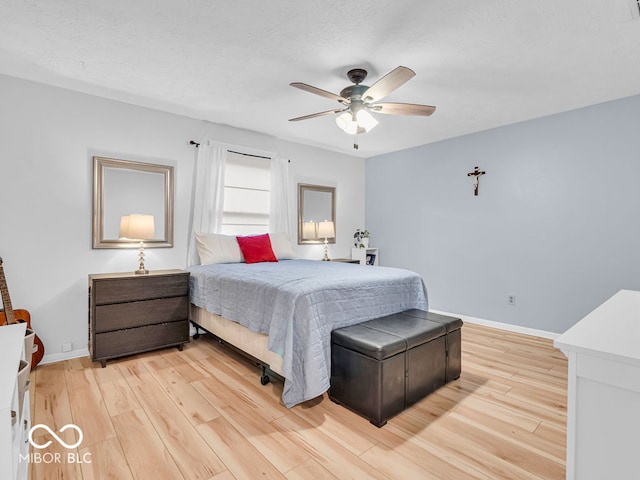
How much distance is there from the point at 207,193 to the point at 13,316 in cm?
206

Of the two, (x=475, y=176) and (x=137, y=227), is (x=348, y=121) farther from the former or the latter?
(x=475, y=176)

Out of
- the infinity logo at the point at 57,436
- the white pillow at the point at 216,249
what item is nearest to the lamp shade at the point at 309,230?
the white pillow at the point at 216,249

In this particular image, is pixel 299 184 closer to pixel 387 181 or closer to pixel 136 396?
pixel 387 181

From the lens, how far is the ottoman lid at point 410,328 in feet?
7.18

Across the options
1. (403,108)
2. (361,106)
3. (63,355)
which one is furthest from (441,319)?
(63,355)

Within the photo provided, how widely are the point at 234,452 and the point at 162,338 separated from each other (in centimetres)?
175

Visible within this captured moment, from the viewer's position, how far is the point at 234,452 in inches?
68.8

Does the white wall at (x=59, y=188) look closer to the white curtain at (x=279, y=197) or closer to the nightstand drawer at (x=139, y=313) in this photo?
the nightstand drawer at (x=139, y=313)

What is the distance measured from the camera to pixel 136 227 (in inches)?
122

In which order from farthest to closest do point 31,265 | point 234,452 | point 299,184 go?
1. point 299,184
2. point 31,265
3. point 234,452

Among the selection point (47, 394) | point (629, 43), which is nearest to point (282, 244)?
point (47, 394)

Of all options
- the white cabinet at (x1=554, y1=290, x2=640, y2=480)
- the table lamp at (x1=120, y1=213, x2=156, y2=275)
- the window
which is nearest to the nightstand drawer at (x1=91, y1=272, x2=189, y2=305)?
the table lamp at (x1=120, y1=213, x2=156, y2=275)

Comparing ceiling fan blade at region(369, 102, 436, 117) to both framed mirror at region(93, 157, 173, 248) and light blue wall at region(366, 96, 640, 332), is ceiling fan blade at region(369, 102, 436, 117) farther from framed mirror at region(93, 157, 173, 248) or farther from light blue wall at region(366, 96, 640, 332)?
framed mirror at region(93, 157, 173, 248)

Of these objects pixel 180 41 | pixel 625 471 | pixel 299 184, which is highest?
pixel 180 41
